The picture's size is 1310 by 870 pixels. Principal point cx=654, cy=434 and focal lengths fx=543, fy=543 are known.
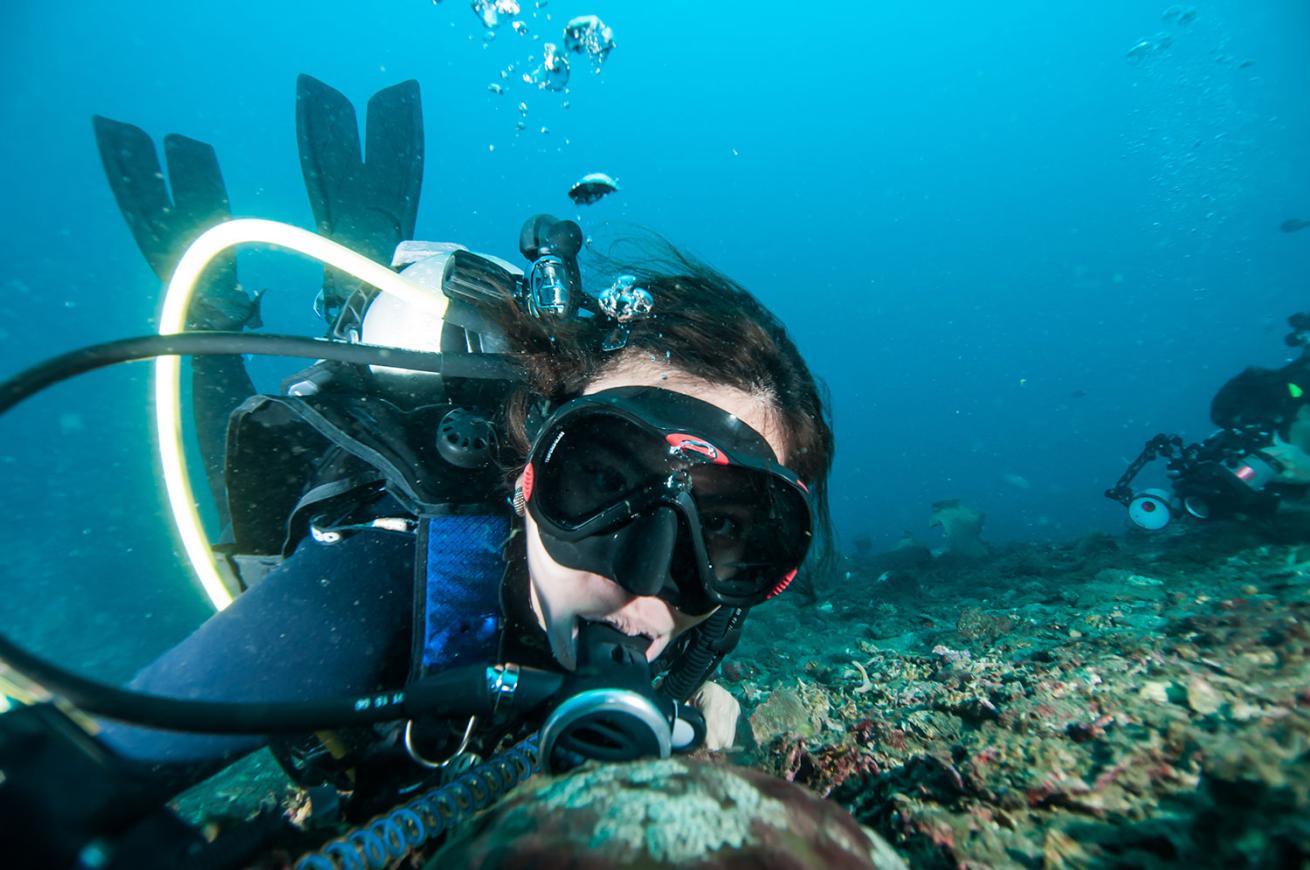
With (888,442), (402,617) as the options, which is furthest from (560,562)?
(888,442)

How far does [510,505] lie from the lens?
2.71 metres

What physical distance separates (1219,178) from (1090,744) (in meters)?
176

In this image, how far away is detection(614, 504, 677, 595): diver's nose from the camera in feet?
6.82

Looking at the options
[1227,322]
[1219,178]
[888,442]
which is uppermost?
[1219,178]

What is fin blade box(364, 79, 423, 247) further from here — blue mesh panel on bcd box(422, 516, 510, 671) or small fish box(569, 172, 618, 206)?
blue mesh panel on bcd box(422, 516, 510, 671)

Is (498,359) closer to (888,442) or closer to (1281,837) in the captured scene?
(1281,837)

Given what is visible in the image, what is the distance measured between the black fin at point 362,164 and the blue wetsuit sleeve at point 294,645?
5.23 metres

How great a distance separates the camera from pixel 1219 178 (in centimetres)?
11694

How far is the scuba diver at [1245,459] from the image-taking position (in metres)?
9.50

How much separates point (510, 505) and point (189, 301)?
2852 mm

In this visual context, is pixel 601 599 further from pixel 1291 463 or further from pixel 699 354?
pixel 1291 463

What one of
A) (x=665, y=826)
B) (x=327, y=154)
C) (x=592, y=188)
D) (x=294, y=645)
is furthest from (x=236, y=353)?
(x=327, y=154)

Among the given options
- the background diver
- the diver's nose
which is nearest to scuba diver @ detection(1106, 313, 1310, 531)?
the background diver

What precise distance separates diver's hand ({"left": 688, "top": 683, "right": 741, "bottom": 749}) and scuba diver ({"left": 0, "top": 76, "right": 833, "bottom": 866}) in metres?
0.02
